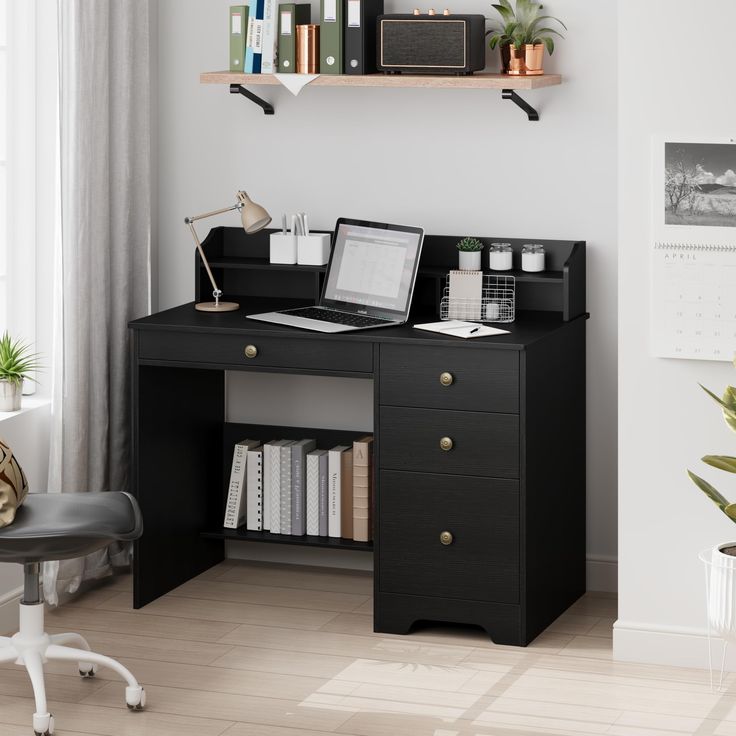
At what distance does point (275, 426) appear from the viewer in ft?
14.6

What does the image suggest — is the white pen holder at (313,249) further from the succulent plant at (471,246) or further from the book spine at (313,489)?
the book spine at (313,489)

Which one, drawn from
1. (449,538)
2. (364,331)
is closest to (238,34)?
(364,331)

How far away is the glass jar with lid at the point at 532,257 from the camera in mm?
4020

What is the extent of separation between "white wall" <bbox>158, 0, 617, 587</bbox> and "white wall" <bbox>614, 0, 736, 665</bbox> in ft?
1.82

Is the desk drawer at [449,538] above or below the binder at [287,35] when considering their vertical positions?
below

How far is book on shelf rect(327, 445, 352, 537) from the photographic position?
418 centimetres

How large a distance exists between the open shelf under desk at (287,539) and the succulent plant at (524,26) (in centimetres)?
149

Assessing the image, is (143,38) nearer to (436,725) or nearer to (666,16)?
(666,16)

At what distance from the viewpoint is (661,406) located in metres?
3.55

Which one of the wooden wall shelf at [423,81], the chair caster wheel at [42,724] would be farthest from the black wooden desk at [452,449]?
the chair caster wheel at [42,724]

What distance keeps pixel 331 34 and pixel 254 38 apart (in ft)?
0.79

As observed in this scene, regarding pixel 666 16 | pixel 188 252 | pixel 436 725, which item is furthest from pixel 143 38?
pixel 436 725

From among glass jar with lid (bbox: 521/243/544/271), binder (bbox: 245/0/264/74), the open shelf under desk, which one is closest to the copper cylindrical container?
binder (bbox: 245/0/264/74)

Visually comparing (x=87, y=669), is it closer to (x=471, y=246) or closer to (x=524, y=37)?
(x=471, y=246)
